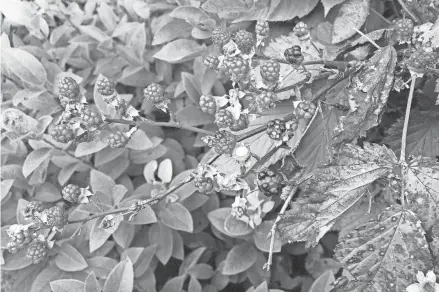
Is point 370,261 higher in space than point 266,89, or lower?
lower

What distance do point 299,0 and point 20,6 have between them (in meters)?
1.11

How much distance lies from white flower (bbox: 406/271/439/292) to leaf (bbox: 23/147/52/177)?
47.9 inches

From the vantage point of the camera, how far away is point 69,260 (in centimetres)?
160

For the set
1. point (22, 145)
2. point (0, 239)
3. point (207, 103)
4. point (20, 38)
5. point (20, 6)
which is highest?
point (207, 103)

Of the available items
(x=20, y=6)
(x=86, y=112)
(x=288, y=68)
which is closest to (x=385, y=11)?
(x=288, y=68)

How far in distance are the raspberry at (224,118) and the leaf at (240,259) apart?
2.31 feet

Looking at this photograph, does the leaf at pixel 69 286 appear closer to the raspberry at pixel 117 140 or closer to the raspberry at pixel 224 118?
the raspberry at pixel 117 140

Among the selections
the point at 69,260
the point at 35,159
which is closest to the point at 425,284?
the point at 69,260

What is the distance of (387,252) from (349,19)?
75 cm

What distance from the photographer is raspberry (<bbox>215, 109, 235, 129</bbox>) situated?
1.06m

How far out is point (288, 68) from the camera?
59.1 inches

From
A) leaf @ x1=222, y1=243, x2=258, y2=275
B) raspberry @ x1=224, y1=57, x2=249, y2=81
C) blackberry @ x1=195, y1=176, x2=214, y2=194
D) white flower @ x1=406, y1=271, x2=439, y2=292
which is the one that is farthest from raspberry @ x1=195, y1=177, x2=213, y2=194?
leaf @ x1=222, y1=243, x2=258, y2=275

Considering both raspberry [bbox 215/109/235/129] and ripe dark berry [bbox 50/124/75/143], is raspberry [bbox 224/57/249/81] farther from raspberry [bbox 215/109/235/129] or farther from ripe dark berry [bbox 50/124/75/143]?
ripe dark berry [bbox 50/124/75/143]

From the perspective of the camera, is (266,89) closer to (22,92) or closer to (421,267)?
(421,267)
